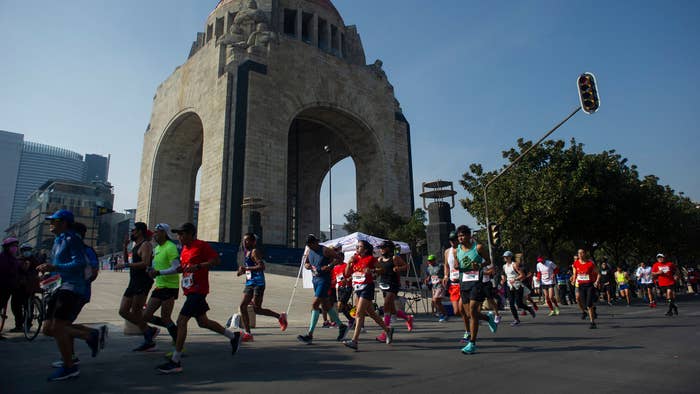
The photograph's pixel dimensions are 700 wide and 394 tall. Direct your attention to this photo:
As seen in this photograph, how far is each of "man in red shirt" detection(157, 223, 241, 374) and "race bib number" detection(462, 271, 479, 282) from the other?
3.26m

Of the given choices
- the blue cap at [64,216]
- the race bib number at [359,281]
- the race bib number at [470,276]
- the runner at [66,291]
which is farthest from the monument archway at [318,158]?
the runner at [66,291]

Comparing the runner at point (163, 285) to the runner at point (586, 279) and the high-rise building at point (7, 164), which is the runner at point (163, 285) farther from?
the high-rise building at point (7, 164)

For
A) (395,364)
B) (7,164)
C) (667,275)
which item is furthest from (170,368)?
(7,164)

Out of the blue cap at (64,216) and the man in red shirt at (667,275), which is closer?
the blue cap at (64,216)

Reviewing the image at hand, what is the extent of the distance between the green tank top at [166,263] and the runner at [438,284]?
609 cm

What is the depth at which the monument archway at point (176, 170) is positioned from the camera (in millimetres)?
36250

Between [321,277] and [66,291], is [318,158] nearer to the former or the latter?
[321,277]

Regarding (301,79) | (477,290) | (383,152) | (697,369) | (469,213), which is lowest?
(697,369)

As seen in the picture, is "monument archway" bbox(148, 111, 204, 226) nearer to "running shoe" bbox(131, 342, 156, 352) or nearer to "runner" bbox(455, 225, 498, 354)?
"running shoe" bbox(131, 342, 156, 352)

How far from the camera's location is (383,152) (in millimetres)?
36781

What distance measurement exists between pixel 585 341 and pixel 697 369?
227 cm

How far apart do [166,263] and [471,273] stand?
4.28 meters

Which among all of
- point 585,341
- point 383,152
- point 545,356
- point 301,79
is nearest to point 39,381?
point 545,356

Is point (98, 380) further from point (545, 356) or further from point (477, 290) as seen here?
point (545, 356)
